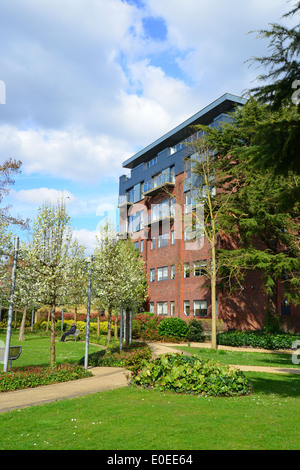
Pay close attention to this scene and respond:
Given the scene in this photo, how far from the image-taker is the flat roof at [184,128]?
35.1m

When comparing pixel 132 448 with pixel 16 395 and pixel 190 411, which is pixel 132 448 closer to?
pixel 190 411

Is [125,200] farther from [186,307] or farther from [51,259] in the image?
[51,259]

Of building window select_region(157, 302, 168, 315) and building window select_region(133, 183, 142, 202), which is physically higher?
building window select_region(133, 183, 142, 202)

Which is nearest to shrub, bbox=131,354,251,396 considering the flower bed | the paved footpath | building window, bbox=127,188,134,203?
the paved footpath

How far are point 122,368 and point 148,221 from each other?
30.9 meters

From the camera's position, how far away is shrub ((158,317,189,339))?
29859 millimetres

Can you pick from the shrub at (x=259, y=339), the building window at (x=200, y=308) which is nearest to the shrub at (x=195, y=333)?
the shrub at (x=259, y=339)

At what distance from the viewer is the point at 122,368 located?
53.0ft

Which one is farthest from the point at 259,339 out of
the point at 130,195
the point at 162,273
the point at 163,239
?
the point at 130,195

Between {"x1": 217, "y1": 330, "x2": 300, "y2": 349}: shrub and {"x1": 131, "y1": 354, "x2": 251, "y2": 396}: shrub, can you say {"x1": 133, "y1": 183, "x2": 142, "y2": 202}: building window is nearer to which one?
{"x1": 217, "y1": 330, "x2": 300, "y2": 349}: shrub

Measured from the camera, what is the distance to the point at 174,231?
40844 mm

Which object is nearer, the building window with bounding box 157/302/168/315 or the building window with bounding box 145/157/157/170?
the building window with bounding box 157/302/168/315

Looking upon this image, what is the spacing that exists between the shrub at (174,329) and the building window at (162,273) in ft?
37.7
